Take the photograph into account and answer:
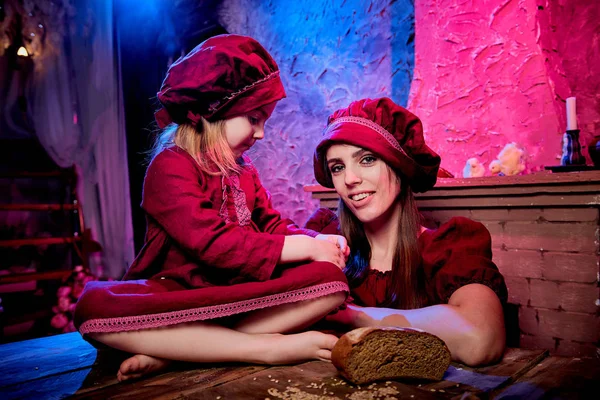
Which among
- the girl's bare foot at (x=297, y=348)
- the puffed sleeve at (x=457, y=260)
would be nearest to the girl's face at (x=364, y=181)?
the puffed sleeve at (x=457, y=260)

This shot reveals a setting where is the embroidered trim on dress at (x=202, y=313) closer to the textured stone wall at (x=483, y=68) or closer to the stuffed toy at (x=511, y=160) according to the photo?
the stuffed toy at (x=511, y=160)

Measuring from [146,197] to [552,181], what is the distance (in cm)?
169

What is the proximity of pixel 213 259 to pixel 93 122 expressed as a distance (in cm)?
395

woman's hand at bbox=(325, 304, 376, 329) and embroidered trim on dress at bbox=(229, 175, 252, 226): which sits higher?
embroidered trim on dress at bbox=(229, 175, 252, 226)

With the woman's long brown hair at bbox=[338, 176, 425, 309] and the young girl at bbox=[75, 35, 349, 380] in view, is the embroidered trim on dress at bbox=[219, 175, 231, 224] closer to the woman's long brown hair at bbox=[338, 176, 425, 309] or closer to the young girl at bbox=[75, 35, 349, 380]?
the young girl at bbox=[75, 35, 349, 380]

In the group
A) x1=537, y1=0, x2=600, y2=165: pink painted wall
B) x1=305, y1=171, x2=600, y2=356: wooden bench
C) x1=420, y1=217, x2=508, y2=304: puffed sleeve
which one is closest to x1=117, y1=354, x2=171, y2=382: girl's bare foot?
x1=420, y1=217, x2=508, y2=304: puffed sleeve

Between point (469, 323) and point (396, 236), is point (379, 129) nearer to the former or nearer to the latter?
point (396, 236)

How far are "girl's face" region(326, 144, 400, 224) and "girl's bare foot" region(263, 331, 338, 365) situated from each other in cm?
61

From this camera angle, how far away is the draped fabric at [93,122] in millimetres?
4587

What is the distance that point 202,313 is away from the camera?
1.47 metres

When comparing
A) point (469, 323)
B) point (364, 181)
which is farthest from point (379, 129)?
point (469, 323)

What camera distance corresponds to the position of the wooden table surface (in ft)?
4.14

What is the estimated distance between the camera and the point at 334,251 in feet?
5.51

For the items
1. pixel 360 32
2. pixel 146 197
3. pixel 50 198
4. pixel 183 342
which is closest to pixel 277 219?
pixel 146 197
